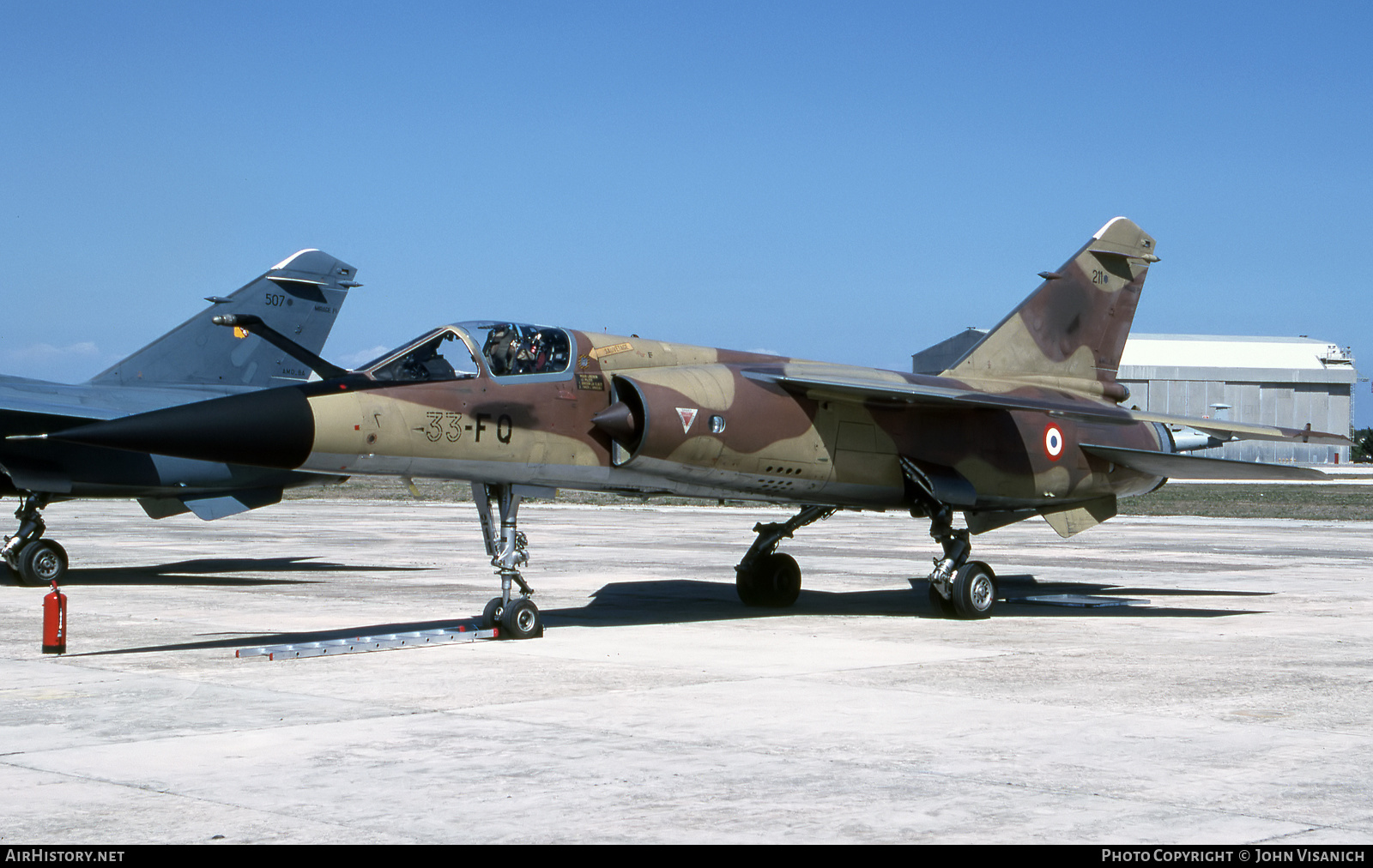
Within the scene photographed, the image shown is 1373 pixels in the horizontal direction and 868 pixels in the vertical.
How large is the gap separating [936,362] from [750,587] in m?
76.3

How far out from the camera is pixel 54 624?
418 inches

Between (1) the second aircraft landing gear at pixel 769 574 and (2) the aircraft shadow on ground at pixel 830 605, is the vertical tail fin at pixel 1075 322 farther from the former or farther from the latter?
(1) the second aircraft landing gear at pixel 769 574

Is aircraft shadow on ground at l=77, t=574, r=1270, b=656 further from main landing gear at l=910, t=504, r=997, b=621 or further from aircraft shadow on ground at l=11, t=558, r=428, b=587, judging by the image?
aircraft shadow on ground at l=11, t=558, r=428, b=587

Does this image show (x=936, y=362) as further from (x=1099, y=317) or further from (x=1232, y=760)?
(x=1232, y=760)

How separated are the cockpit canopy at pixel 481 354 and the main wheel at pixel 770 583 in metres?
4.33

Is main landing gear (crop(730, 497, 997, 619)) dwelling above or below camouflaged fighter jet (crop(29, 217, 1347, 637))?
below

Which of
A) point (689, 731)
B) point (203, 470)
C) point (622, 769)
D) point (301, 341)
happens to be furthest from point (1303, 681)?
point (301, 341)

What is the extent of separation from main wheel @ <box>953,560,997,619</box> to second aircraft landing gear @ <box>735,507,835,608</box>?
1.82m

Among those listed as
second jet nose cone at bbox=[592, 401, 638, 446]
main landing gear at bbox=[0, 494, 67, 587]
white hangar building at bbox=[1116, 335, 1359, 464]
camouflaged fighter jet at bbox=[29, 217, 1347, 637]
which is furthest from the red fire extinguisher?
white hangar building at bbox=[1116, 335, 1359, 464]

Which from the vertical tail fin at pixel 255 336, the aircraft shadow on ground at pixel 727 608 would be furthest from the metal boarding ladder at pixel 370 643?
the vertical tail fin at pixel 255 336

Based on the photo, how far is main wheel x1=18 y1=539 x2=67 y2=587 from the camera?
17.3 meters

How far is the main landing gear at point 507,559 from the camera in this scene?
1162 centimetres

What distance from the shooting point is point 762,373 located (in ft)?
43.7
